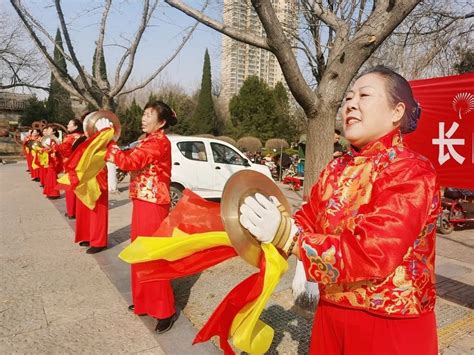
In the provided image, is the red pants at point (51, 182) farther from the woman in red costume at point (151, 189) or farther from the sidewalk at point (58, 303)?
the woman in red costume at point (151, 189)

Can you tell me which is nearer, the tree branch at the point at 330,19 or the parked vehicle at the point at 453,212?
the tree branch at the point at 330,19

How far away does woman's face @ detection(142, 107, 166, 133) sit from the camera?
3211mm

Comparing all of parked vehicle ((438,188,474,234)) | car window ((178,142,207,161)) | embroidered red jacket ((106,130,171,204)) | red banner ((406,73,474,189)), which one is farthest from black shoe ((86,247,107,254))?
parked vehicle ((438,188,474,234))

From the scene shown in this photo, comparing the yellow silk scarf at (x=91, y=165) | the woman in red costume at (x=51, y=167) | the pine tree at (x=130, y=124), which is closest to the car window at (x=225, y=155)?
the woman in red costume at (x=51, y=167)

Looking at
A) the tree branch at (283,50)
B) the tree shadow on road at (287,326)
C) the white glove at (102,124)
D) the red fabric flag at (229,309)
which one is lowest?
the tree shadow on road at (287,326)

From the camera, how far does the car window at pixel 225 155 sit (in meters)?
8.84

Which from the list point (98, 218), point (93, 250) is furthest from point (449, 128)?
point (93, 250)

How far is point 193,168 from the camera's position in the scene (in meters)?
8.44

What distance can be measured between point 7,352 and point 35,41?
645 centimetres

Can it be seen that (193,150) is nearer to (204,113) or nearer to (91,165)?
(91,165)

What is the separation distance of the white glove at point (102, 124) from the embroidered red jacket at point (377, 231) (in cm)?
269

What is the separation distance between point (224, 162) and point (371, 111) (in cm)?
753

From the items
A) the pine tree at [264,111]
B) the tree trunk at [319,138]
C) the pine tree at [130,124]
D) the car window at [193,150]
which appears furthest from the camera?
the pine tree at [264,111]

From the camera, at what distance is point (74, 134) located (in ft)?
21.5
